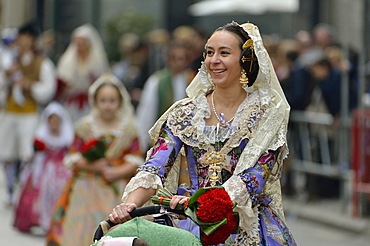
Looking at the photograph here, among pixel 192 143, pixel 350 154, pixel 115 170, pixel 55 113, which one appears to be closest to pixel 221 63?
pixel 192 143

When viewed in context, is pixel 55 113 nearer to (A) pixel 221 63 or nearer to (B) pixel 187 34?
(B) pixel 187 34

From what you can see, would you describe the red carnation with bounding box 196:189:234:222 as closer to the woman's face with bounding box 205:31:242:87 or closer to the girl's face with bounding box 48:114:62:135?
the woman's face with bounding box 205:31:242:87

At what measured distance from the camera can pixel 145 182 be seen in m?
4.21

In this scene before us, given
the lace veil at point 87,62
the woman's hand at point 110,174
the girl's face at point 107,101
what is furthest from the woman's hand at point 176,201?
the lace veil at point 87,62

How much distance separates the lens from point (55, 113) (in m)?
9.83

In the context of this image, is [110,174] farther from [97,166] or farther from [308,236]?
[308,236]

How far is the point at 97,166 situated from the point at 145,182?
3.37m

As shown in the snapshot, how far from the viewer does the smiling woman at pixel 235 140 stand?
4.26 m

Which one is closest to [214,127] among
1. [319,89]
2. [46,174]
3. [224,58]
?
[224,58]

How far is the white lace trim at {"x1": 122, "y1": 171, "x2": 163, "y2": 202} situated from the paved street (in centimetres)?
485

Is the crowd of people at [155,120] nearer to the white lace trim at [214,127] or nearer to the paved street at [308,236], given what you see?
the white lace trim at [214,127]

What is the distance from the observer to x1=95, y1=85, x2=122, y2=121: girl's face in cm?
773

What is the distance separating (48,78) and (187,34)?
2267 millimetres

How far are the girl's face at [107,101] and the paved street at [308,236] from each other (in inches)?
83.9
